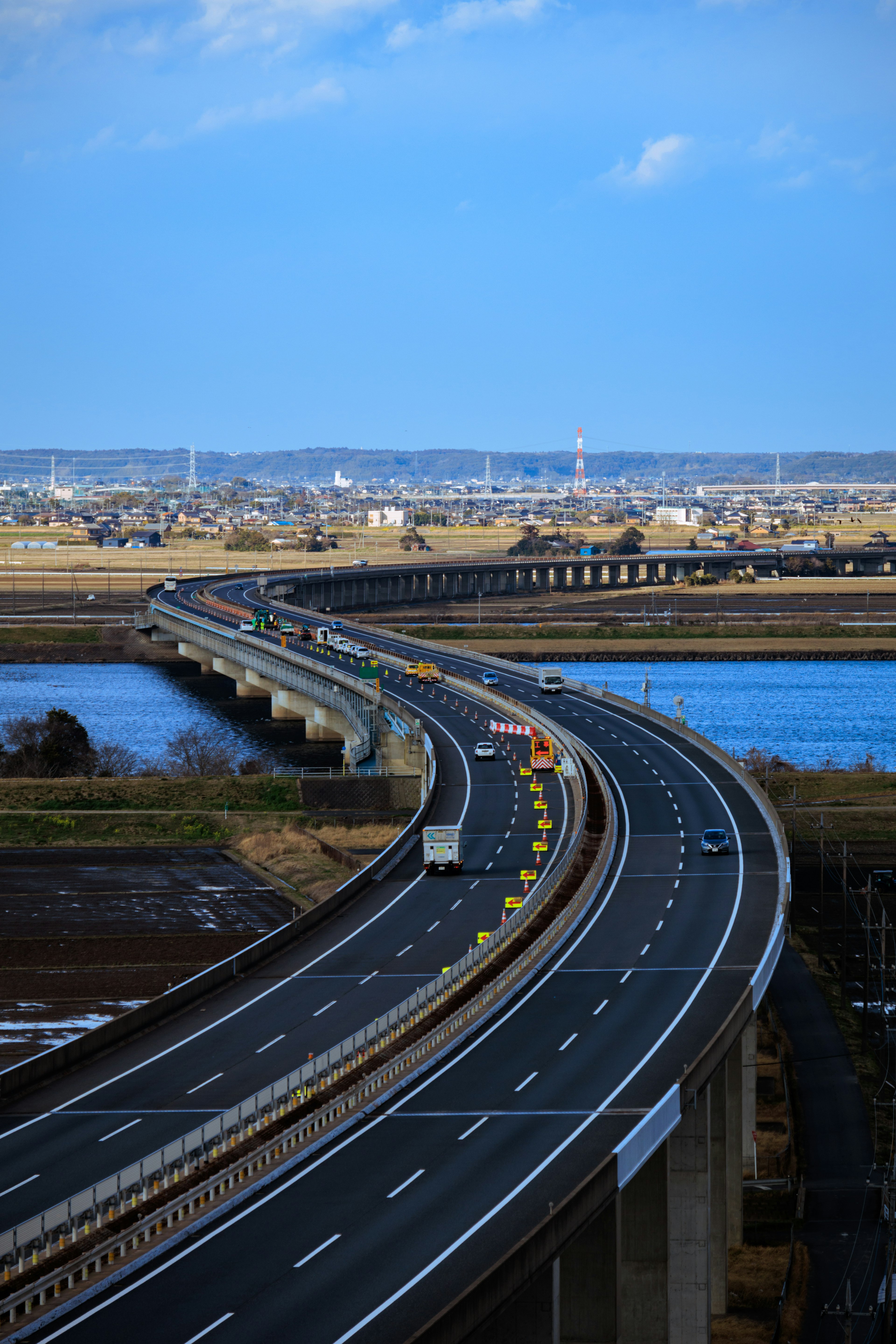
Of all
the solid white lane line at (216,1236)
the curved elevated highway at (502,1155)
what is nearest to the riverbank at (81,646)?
the curved elevated highway at (502,1155)

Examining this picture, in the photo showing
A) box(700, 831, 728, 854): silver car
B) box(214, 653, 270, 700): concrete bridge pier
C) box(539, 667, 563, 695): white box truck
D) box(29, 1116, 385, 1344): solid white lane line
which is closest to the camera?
box(29, 1116, 385, 1344): solid white lane line

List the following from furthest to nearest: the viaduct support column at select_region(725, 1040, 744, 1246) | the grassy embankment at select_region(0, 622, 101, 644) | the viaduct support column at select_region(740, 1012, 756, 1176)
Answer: the grassy embankment at select_region(0, 622, 101, 644), the viaduct support column at select_region(740, 1012, 756, 1176), the viaduct support column at select_region(725, 1040, 744, 1246)

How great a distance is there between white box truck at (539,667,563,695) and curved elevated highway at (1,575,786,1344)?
56.5 meters

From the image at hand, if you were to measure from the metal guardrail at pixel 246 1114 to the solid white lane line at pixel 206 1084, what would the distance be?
1.69 metres

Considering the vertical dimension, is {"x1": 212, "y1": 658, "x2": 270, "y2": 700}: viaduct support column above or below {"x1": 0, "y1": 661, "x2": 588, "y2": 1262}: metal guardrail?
below

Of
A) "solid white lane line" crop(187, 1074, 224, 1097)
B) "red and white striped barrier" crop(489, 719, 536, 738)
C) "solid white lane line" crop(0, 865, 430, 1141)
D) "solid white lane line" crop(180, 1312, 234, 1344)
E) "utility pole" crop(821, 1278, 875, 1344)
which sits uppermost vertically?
"red and white striped barrier" crop(489, 719, 536, 738)

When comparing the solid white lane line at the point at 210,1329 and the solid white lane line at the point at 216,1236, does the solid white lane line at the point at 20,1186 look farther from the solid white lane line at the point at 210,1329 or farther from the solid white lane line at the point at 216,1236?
the solid white lane line at the point at 210,1329

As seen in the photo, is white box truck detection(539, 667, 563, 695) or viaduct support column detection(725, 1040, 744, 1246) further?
white box truck detection(539, 667, 563, 695)

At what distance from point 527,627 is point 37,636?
58455mm

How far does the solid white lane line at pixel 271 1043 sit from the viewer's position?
35812mm

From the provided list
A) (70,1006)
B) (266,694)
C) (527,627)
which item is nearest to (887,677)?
(527,627)

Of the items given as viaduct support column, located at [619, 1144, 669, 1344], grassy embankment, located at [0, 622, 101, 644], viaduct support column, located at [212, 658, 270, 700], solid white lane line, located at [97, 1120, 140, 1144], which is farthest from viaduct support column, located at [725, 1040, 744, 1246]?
grassy embankment, located at [0, 622, 101, 644]

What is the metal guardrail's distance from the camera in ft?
81.6

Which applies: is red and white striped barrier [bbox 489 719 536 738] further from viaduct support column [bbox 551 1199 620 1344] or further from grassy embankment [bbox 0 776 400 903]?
viaduct support column [bbox 551 1199 620 1344]
